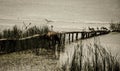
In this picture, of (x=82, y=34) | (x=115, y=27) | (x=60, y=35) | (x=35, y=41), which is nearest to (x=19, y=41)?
(x=35, y=41)

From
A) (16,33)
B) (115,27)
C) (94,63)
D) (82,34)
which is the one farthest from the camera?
(115,27)

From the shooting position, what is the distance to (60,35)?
10.9 feet

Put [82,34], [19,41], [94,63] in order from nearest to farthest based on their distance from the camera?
[94,63]
[19,41]
[82,34]

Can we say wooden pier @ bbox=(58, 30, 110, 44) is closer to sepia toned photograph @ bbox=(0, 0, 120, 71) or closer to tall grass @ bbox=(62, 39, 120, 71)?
sepia toned photograph @ bbox=(0, 0, 120, 71)

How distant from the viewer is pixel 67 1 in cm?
533

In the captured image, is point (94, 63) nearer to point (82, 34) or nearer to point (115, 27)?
point (82, 34)

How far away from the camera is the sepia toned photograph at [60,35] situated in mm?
2660

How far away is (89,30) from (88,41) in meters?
0.53

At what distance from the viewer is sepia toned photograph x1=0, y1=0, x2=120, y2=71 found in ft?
8.73

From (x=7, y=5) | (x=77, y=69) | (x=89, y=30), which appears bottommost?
(x=77, y=69)

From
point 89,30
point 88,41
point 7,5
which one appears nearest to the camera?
point 88,41

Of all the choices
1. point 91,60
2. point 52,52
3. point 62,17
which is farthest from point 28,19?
point 91,60

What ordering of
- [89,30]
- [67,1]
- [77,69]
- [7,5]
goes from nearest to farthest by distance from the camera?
[77,69] → [89,30] → [7,5] → [67,1]

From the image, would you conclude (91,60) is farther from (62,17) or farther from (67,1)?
(67,1)
